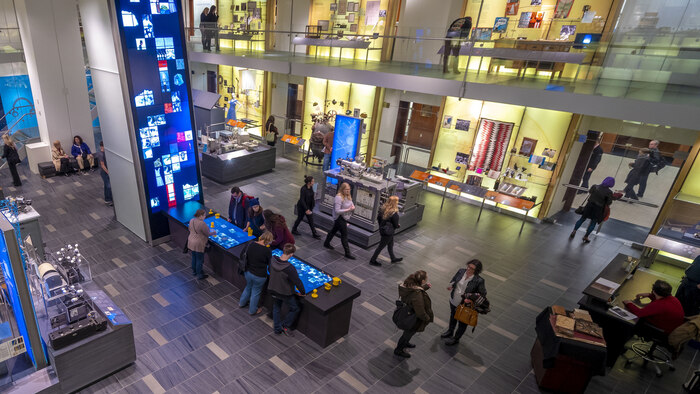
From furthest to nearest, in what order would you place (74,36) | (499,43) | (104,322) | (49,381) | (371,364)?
(74,36)
(499,43)
(371,364)
(104,322)
(49,381)

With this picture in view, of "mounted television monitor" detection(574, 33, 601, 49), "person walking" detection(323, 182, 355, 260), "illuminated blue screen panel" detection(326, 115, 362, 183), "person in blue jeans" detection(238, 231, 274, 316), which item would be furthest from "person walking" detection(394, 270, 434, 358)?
"mounted television monitor" detection(574, 33, 601, 49)

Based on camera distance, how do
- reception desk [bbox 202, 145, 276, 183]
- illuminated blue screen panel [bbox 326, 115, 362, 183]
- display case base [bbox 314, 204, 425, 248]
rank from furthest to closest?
reception desk [bbox 202, 145, 276, 183]
illuminated blue screen panel [bbox 326, 115, 362, 183]
display case base [bbox 314, 204, 425, 248]

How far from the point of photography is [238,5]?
61.0 ft

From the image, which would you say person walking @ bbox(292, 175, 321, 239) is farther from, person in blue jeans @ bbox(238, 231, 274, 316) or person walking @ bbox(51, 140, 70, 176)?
person walking @ bbox(51, 140, 70, 176)

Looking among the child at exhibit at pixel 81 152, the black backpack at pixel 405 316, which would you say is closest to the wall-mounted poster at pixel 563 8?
the black backpack at pixel 405 316

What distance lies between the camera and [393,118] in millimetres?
13688

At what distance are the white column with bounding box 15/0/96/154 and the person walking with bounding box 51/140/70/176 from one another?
1.71ft

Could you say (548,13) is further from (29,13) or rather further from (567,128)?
(29,13)

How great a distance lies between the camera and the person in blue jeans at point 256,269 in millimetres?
5727

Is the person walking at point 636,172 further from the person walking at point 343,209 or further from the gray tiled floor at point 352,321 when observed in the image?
the person walking at point 343,209

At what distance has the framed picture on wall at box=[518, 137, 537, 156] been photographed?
11055mm

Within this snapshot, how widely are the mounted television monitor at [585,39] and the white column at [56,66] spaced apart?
1310 cm

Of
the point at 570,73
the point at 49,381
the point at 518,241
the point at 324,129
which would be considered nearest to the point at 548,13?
the point at 570,73

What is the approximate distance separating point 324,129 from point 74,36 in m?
7.63
